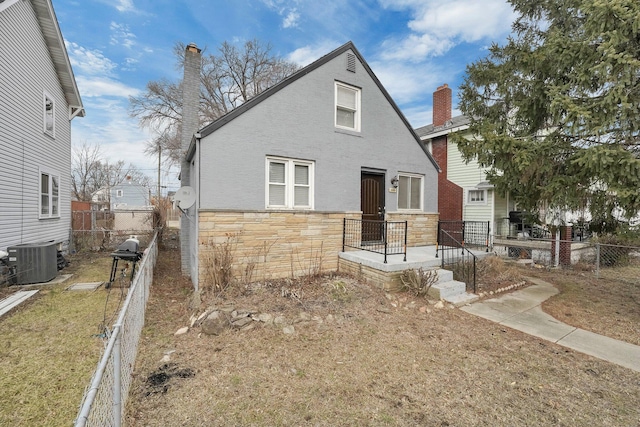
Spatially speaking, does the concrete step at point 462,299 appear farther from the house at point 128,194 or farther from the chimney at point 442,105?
the house at point 128,194

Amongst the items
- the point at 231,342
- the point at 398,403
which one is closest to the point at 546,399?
the point at 398,403

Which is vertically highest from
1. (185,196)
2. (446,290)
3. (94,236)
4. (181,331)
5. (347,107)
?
(347,107)

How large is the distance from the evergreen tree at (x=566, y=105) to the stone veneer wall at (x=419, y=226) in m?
2.83

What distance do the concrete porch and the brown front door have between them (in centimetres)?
140

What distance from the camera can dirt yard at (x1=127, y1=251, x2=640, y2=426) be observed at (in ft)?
8.93

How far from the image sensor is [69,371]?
11.2ft

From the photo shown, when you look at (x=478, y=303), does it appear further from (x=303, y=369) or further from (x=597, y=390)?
(x=303, y=369)

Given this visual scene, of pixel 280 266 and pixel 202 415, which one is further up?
pixel 280 266

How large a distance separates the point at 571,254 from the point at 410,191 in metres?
7.05

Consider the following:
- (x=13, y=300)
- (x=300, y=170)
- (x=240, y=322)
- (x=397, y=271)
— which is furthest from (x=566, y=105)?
(x=13, y=300)

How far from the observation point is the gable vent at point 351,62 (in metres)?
7.79

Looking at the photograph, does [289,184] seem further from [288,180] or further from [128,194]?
[128,194]

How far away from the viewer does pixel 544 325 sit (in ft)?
15.9

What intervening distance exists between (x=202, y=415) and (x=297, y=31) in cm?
1476
